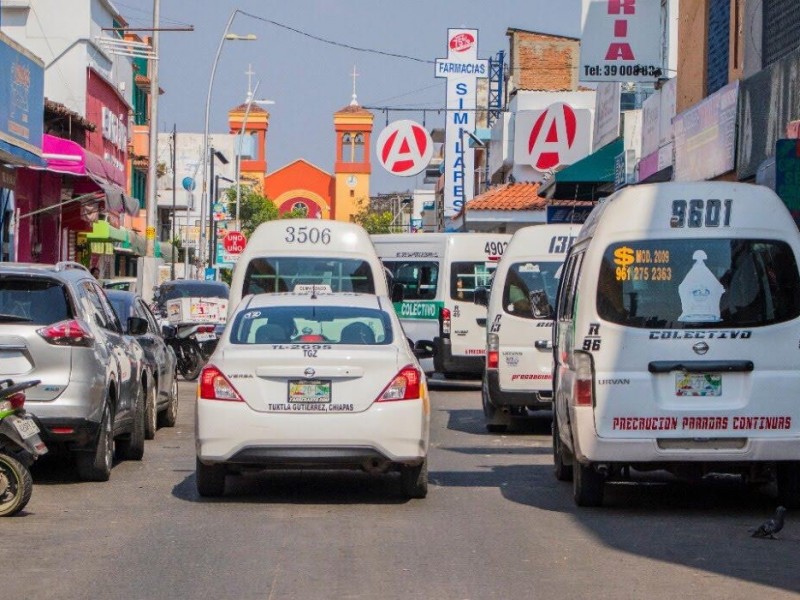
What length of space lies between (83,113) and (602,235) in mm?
37218

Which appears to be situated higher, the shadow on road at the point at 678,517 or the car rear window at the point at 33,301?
the car rear window at the point at 33,301

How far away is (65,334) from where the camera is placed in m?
12.2

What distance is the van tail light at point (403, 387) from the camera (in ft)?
36.9

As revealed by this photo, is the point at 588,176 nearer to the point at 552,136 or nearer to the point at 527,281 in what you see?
the point at 552,136

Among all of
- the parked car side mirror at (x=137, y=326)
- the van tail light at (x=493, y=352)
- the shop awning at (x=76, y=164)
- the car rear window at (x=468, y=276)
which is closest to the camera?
the parked car side mirror at (x=137, y=326)

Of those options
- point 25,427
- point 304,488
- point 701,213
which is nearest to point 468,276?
point 304,488

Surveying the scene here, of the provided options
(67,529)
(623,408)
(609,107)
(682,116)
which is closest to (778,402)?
(623,408)

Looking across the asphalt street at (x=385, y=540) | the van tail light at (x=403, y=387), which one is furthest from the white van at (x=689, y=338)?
the van tail light at (x=403, y=387)

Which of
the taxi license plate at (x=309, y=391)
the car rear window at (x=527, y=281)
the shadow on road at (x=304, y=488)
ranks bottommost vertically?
the shadow on road at (x=304, y=488)

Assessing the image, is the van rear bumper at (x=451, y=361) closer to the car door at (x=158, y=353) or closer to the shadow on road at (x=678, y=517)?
the car door at (x=158, y=353)

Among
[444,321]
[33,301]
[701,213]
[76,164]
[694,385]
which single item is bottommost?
[694,385]

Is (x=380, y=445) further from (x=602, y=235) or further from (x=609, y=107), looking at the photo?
(x=609, y=107)

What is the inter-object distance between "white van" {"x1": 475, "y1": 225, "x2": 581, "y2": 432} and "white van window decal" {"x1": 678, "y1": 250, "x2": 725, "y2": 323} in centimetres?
605

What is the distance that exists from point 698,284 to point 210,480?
3882mm
